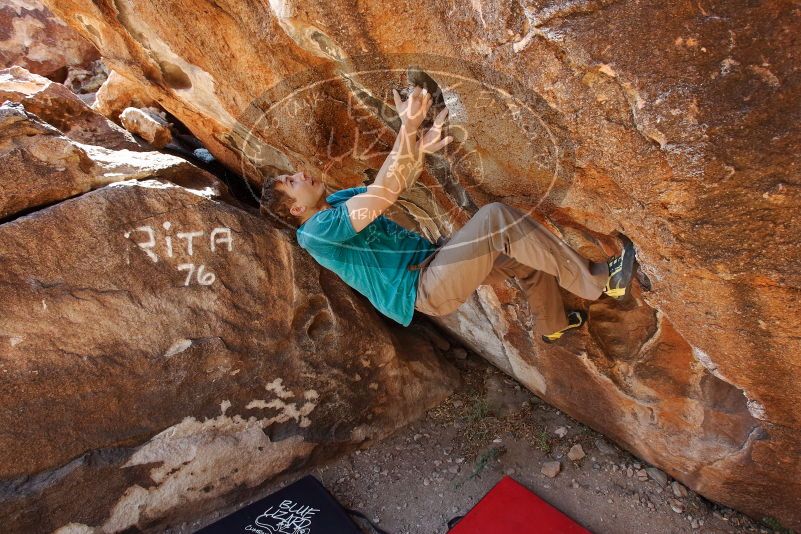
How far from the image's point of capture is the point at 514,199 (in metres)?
2.28

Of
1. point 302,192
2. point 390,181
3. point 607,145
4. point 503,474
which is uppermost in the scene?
point 607,145

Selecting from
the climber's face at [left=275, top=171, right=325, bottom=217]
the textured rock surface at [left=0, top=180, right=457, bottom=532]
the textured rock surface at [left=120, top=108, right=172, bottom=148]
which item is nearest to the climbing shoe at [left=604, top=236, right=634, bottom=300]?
the climber's face at [left=275, top=171, right=325, bottom=217]

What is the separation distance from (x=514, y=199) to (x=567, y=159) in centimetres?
43

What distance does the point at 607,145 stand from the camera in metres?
1.67

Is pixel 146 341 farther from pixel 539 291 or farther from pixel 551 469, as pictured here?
pixel 551 469

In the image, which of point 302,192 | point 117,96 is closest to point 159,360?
point 302,192

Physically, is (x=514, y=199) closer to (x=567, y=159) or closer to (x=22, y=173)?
(x=567, y=159)

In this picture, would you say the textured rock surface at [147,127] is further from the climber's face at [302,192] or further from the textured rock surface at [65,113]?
the climber's face at [302,192]

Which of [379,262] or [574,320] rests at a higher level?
[379,262]

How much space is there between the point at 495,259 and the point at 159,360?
67.3 inches

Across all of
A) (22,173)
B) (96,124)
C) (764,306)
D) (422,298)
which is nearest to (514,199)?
(422,298)

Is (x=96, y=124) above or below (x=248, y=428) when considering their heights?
above

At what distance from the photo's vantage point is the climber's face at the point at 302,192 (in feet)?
7.25

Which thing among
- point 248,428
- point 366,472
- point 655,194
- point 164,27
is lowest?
point 366,472
